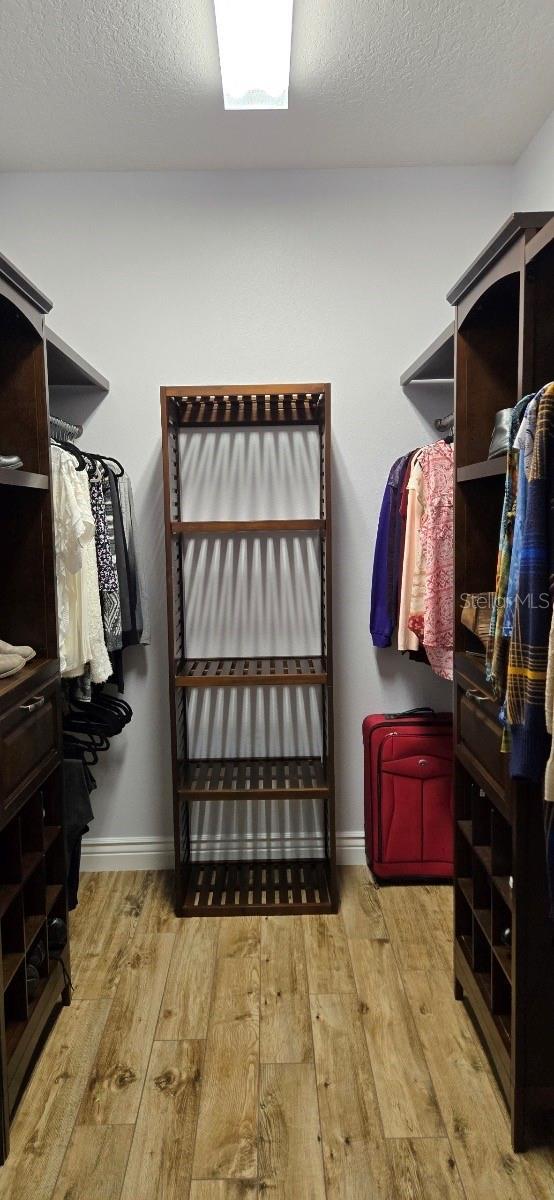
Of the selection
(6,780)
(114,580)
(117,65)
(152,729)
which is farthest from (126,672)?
(117,65)

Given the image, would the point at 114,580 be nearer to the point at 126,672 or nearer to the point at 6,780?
the point at 126,672

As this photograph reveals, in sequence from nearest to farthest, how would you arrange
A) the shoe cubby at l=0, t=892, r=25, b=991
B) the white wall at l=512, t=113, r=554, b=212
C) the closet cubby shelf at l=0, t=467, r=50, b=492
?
the closet cubby shelf at l=0, t=467, r=50, b=492 < the shoe cubby at l=0, t=892, r=25, b=991 < the white wall at l=512, t=113, r=554, b=212

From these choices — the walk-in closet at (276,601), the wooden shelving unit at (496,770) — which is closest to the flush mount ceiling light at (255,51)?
the walk-in closet at (276,601)

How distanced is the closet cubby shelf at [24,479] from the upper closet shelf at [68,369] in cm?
41

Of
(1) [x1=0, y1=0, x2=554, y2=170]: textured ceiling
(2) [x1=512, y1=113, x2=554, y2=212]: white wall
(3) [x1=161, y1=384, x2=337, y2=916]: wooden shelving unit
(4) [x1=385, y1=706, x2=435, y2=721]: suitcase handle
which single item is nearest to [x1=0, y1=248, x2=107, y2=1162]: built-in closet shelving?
(3) [x1=161, y1=384, x2=337, y2=916]: wooden shelving unit

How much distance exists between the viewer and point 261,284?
118 inches

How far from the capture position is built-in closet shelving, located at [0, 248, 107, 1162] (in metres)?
1.89

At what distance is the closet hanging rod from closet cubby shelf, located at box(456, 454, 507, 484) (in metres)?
1.32

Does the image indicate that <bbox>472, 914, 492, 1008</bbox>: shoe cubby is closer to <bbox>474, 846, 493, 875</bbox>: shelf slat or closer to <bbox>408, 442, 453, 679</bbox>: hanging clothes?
<bbox>474, 846, 493, 875</bbox>: shelf slat

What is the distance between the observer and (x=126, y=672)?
122 inches

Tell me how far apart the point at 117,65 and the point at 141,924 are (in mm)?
2593

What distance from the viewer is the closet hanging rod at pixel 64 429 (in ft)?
8.70

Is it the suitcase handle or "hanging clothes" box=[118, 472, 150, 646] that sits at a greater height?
"hanging clothes" box=[118, 472, 150, 646]

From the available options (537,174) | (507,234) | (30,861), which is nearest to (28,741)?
(30,861)
